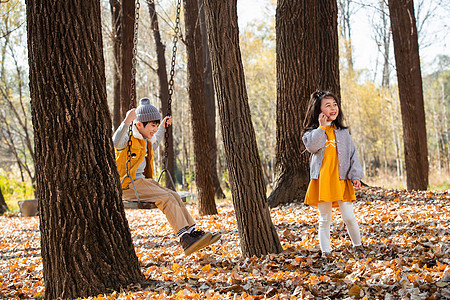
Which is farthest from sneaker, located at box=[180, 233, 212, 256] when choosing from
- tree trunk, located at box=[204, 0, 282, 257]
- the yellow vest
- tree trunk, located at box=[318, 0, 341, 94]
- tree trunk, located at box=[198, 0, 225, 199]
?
tree trunk, located at box=[198, 0, 225, 199]

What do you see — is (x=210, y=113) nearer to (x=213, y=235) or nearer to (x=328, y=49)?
(x=328, y=49)

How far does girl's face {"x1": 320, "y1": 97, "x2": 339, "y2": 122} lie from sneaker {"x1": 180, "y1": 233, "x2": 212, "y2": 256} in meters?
1.76

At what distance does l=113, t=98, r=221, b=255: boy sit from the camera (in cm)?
470

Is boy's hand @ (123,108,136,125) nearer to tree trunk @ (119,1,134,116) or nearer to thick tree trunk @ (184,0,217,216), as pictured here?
thick tree trunk @ (184,0,217,216)

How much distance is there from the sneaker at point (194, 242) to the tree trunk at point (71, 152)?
37.0 inches

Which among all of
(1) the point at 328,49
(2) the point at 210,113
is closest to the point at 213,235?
(1) the point at 328,49

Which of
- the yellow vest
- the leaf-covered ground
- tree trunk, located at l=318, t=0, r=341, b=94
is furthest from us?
tree trunk, located at l=318, t=0, r=341, b=94

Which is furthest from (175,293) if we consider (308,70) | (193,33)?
(193,33)

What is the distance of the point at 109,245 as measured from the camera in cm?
380

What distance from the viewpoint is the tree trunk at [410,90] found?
31.5ft

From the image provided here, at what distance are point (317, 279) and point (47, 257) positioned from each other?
229 cm

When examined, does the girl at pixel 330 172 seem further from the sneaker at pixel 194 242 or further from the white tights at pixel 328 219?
the sneaker at pixel 194 242

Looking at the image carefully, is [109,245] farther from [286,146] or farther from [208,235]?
[286,146]

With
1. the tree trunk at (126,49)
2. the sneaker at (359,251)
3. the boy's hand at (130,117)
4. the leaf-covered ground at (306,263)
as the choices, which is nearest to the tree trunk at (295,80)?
the leaf-covered ground at (306,263)
